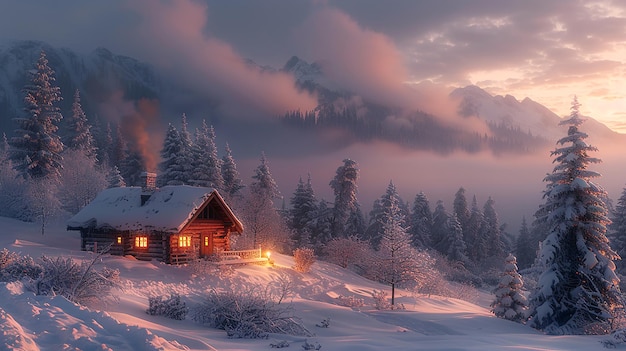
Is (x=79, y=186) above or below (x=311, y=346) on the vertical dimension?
above

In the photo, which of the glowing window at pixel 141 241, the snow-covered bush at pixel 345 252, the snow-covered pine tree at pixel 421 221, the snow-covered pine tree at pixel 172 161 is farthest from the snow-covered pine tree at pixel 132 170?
the snow-covered pine tree at pixel 421 221

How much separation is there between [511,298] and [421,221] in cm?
4316

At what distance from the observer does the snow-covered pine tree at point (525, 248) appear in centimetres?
8019

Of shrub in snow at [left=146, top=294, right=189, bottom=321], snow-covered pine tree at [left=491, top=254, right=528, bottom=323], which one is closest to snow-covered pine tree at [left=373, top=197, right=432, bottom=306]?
snow-covered pine tree at [left=491, top=254, right=528, bottom=323]

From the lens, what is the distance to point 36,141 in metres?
46.5

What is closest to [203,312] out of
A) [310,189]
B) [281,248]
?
[281,248]

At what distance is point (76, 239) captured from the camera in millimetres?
41812

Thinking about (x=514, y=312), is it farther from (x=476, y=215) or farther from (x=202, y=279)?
(x=476, y=215)

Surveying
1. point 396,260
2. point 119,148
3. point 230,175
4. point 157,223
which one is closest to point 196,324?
point 157,223

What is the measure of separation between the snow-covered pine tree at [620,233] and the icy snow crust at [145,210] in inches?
1932

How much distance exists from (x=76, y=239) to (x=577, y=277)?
1492 inches

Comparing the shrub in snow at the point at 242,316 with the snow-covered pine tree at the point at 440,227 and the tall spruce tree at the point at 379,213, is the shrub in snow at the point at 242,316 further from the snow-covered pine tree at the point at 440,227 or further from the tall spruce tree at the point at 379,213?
the snow-covered pine tree at the point at 440,227

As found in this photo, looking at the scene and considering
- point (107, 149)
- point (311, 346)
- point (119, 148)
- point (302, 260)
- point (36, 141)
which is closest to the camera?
point (311, 346)

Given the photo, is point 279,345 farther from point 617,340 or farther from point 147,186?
point 147,186
